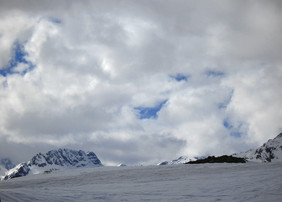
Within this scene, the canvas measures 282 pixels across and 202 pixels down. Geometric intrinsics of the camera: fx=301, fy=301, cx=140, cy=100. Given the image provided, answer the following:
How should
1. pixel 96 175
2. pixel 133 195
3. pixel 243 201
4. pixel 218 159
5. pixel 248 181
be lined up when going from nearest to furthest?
pixel 243 201
pixel 133 195
pixel 248 181
pixel 96 175
pixel 218 159

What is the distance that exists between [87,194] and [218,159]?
83.9 ft

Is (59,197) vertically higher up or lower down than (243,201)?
higher up

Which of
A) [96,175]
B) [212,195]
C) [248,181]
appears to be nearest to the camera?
[212,195]

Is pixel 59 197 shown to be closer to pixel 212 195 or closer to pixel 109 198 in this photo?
pixel 109 198

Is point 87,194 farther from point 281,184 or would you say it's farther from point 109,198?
point 281,184

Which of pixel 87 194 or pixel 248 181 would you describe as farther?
pixel 248 181

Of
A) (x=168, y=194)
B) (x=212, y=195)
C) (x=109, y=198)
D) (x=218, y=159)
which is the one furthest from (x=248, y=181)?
(x=218, y=159)

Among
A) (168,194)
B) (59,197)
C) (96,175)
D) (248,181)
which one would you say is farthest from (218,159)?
(59,197)

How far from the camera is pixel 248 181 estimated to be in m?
18.7

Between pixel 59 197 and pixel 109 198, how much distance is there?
8.53ft

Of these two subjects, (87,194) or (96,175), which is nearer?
(87,194)

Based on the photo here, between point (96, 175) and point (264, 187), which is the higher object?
point (96, 175)

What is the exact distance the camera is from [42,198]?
582 inches

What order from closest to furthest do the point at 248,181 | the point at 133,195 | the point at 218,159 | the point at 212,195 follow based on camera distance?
1. the point at 212,195
2. the point at 133,195
3. the point at 248,181
4. the point at 218,159
